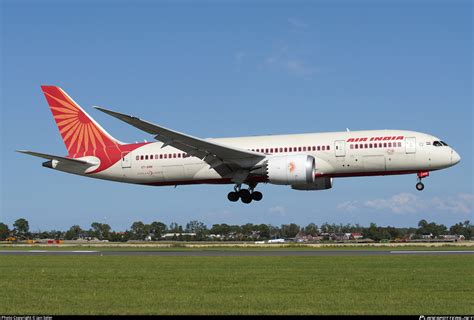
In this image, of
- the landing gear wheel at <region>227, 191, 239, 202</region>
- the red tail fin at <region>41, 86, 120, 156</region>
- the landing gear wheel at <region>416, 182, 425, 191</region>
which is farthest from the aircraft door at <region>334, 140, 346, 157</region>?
the red tail fin at <region>41, 86, 120, 156</region>

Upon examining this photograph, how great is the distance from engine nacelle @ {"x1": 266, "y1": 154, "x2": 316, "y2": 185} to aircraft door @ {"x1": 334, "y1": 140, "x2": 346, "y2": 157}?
152cm

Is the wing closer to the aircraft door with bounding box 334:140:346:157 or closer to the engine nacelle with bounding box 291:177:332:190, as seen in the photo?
the engine nacelle with bounding box 291:177:332:190

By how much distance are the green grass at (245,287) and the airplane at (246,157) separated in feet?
38.9

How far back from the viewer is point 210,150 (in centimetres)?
4322

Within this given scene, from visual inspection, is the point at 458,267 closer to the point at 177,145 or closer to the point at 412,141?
the point at 412,141

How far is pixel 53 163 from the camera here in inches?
1935

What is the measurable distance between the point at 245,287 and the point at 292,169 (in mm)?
21378

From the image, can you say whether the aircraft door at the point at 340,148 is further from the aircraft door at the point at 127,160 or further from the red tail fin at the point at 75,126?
the red tail fin at the point at 75,126

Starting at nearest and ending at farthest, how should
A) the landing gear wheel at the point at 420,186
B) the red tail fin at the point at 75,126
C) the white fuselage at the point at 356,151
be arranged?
the white fuselage at the point at 356,151, the landing gear wheel at the point at 420,186, the red tail fin at the point at 75,126

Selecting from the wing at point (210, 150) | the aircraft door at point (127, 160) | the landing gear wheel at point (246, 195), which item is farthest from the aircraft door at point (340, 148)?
the aircraft door at point (127, 160)

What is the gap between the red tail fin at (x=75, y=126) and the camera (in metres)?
49.7

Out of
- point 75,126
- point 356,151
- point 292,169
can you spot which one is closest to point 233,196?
point 292,169

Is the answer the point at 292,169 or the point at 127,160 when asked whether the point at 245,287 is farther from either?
the point at 127,160

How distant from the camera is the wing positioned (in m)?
39.8
